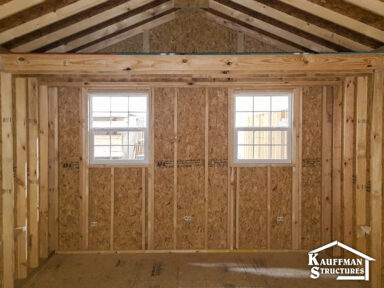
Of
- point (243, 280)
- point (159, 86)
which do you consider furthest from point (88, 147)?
point (243, 280)

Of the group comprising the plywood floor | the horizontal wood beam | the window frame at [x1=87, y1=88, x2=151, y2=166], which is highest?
the horizontal wood beam

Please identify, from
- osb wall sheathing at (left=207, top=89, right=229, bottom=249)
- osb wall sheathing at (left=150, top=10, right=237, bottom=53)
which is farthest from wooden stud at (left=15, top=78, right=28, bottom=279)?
osb wall sheathing at (left=207, top=89, right=229, bottom=249)

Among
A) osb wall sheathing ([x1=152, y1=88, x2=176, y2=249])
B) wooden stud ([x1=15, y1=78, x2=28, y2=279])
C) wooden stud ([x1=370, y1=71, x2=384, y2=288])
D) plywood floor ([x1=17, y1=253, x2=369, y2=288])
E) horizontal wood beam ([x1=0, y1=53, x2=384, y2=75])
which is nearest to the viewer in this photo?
horizontal wood beam ([x1=0, y1=53, x2=384, y2=75])

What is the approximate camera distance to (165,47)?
496 centimetres

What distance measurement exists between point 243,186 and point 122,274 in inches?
93.1

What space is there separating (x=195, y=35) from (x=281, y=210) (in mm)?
3337

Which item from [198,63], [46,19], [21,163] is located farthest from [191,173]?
[46,19]

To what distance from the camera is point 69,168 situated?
495 centimetres

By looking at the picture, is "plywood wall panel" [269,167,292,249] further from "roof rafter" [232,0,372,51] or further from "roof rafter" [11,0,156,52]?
"roof rafter" [11,0,156,52]

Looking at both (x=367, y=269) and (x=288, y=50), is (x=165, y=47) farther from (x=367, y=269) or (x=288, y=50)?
(x=367, y=269)

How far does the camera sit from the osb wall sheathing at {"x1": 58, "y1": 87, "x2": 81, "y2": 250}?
16.1 feet

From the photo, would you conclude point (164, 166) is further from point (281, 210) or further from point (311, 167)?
point (311, 167)

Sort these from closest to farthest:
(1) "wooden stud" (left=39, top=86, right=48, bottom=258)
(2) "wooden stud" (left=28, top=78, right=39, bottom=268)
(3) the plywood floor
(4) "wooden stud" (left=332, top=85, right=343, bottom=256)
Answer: (3) the plywood floor, (2) "wooden stud" (left=28, top=78, right=39, bottom=268), (1) "wooden stud" (left=39, top=86, right=48, bottom=258), (4) "wooden stud" (left=332, top=85, right=343, bottom=256)

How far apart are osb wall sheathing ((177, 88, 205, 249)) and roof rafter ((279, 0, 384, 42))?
2089 mm
